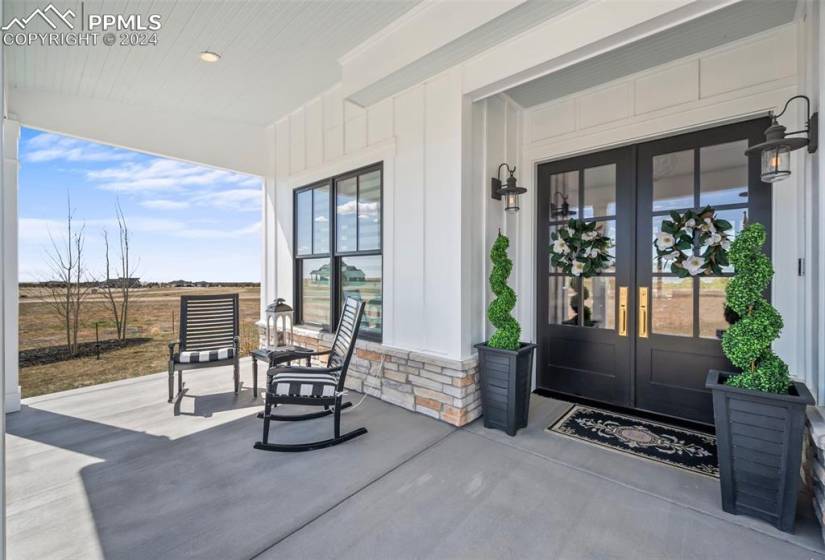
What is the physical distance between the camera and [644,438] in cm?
307

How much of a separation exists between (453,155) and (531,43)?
98 centimetres

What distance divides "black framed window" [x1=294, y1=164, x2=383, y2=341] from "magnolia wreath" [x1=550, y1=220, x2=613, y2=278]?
1.83 m

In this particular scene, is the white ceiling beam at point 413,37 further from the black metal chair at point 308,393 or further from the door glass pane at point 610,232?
the black metal chair at point 308,393

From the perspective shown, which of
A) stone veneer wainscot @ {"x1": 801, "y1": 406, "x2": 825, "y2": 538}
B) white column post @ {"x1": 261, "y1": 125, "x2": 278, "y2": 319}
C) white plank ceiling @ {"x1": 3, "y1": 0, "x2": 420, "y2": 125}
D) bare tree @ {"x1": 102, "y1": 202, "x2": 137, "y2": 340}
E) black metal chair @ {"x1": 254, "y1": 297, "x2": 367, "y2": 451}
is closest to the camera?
stone veneer wainscot @ {"x1": 801, "y1": 406, "x2": 825, "y2": 538}

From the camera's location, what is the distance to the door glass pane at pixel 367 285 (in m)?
4.21

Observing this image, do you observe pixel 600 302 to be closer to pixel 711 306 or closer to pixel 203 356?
pixel 711 306

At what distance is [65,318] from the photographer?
4.88 meters

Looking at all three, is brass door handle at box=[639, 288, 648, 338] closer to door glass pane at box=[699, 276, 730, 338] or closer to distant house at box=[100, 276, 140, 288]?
door glass pane at box=[699, 276, 730, 338]

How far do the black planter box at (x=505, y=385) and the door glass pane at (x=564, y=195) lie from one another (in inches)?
59.6

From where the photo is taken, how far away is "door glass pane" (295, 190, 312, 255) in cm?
515

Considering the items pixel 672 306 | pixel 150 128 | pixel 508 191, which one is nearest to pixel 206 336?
pixel 150 128

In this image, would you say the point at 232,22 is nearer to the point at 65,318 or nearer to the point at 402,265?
the point at 402,265

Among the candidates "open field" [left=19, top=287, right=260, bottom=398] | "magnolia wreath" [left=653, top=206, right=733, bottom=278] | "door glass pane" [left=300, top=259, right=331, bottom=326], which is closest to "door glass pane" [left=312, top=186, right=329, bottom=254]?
"door glass pane" [left=300, top=259, right=331, bottom=326]

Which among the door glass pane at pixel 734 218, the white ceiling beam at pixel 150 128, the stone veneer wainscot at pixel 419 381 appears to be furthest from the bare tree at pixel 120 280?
the door glass pane at pixel 734 218
